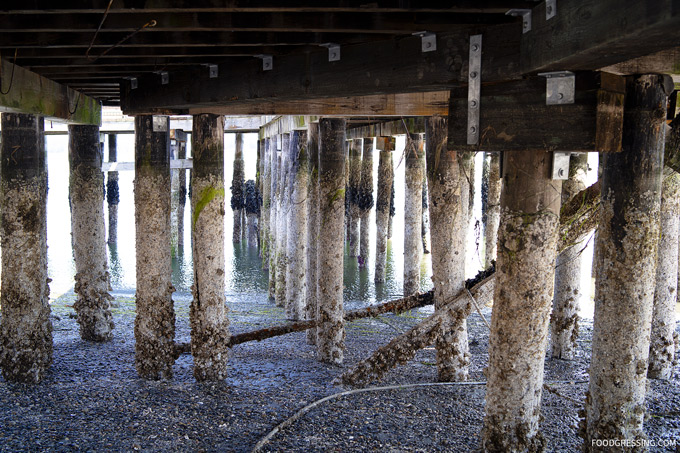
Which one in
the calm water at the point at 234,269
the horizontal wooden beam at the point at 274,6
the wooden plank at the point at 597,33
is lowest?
the calm water at the point at 234,269

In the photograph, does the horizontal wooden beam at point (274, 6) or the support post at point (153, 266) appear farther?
the support post at point (153, 266)

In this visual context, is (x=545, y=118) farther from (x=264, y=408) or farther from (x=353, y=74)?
(x=264, y=408)

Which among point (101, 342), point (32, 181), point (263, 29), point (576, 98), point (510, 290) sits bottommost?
point (101, 342)

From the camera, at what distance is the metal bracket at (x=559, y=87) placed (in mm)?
4059

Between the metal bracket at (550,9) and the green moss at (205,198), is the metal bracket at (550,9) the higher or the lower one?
the higher one

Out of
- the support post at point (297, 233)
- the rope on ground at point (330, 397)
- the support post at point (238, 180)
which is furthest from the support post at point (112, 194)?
the rope on ground at point (330, 397)

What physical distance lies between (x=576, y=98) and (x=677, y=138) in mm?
1637

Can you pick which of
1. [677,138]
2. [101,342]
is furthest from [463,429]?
[101,342]

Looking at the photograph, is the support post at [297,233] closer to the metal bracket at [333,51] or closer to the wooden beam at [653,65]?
the metal bracket at [333,51]

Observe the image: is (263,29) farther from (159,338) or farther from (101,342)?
(101,342)

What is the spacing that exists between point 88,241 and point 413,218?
6645 millimetres

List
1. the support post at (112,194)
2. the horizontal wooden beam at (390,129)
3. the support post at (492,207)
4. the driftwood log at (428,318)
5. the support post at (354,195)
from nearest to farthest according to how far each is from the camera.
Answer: the driftwood log at (428,318), the horizontal wooden beam at (390,129), the support post at (492,207), the support post at (354,195), the support post at (112,194)

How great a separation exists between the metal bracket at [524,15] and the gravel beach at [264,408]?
3.59 m

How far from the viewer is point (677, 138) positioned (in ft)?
16.9
